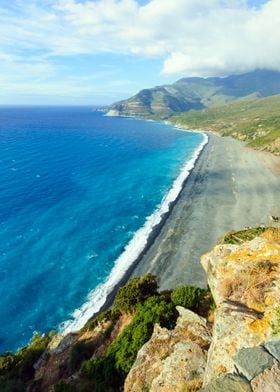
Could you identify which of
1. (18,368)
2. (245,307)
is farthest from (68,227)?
(245,307)

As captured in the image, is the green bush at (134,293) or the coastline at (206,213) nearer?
the green bush at (134,293)

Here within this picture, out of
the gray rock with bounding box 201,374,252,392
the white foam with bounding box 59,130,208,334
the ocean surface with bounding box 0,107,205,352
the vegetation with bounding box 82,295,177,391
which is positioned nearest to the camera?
the gray rock with bounding box 201,374,252,392

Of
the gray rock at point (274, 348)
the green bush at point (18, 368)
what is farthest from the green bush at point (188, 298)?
the green bush at point (18, 368)

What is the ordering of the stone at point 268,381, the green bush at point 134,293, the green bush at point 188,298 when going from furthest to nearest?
1. the green bush at point 134,293
2. the green bush at point 188,298
3. the stone at point 268,381

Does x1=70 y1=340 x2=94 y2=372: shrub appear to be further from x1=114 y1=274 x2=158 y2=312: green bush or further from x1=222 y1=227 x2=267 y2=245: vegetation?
x1=222 y1=227 x2=267 y2=245: vegetation

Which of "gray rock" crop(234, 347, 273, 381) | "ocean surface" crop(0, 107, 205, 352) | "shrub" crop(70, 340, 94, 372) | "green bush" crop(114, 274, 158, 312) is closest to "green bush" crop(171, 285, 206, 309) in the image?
"green bush" crop(114, 274, 158, 312)

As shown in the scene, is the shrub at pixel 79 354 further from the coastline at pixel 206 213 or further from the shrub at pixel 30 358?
the coastline at pixel 206 213
